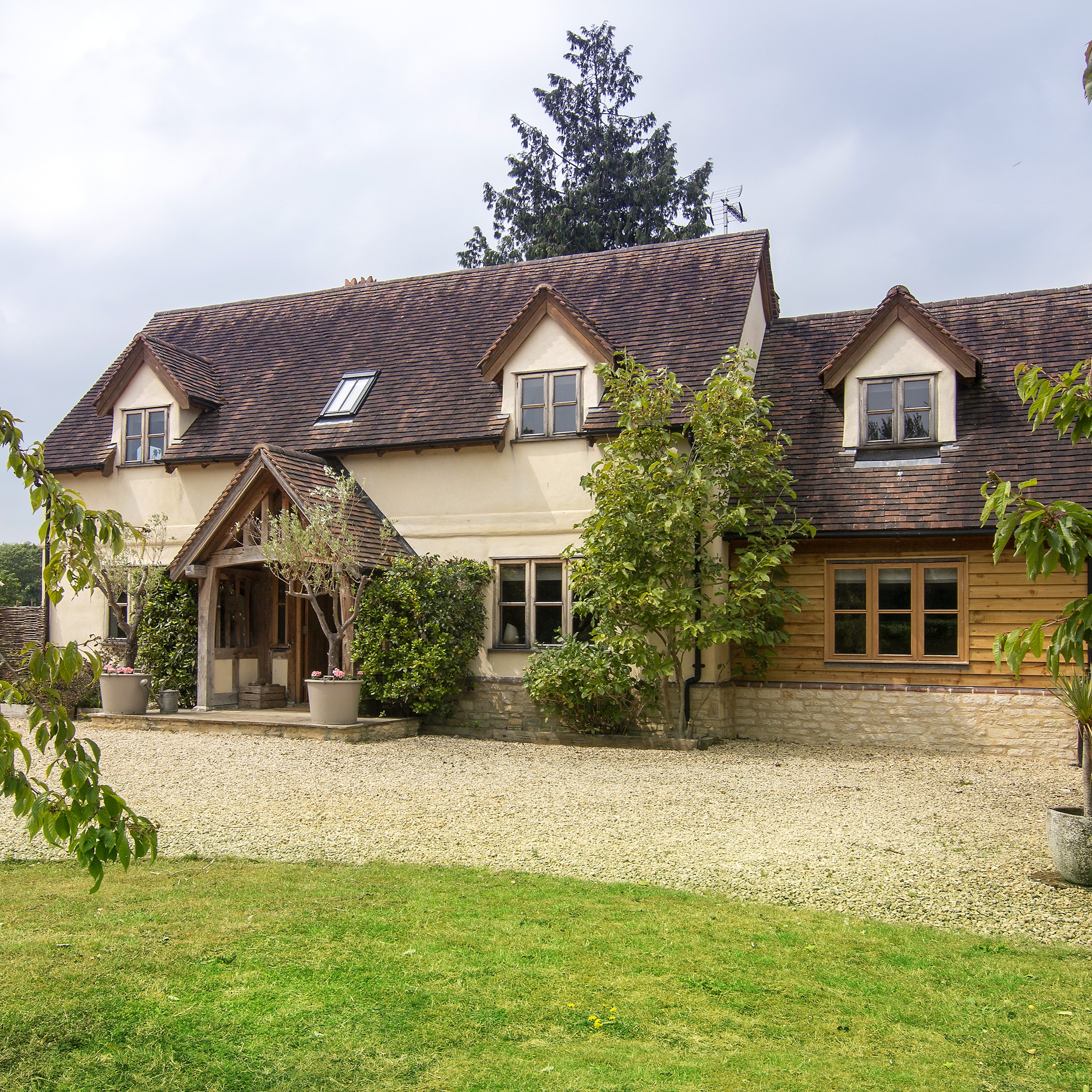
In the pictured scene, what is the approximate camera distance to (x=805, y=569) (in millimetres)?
16328

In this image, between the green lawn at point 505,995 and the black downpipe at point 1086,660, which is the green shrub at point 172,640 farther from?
the black downpipe at point 1086,660

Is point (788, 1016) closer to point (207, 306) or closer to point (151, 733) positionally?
point (151, 733)

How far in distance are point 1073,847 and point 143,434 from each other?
61.0 feet

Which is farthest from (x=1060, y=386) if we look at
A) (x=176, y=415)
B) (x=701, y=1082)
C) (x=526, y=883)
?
(x=176, y=415)

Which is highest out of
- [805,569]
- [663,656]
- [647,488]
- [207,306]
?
[207,306]

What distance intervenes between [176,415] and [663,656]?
1143 cm

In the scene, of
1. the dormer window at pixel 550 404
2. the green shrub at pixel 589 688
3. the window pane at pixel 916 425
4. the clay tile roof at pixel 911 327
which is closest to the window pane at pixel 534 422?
the dormer window at pixel 550 404

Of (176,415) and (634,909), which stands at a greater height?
(176,415)

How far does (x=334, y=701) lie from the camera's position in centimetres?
1571

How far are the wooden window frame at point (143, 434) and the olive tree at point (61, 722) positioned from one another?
17549 mm

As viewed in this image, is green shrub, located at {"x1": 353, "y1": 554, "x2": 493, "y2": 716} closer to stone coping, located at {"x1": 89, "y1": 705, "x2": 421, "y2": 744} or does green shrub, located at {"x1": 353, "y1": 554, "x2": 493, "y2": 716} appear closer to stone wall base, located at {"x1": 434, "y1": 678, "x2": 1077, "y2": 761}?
stone coping, located at {"x1": 89, "y1": 705, "x2": 421, "y2": 744}

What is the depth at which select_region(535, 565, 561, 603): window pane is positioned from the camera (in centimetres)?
1738

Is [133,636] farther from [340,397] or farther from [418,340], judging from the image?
[418,340]

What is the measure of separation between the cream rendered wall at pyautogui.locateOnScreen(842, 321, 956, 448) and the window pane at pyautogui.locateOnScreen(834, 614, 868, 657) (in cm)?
285
